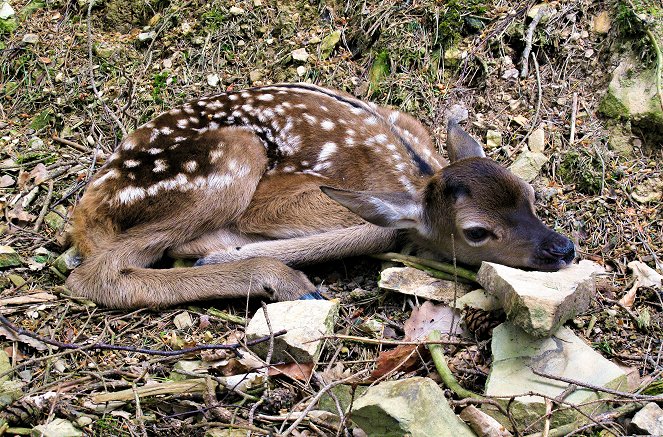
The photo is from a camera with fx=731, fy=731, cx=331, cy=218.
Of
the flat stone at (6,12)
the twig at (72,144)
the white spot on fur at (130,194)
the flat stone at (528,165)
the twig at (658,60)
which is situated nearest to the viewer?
the white spot on fur at (130,194)

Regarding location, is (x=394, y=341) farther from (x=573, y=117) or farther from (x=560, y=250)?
(x=573, y=117)

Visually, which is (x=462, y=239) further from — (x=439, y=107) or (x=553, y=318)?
(x=439, y=107)

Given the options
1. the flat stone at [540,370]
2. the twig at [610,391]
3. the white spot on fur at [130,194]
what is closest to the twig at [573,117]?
the flat stone at [540,370]

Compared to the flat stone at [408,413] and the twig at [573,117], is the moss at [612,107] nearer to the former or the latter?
the twig at [573,117]

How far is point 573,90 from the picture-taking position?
5.63m

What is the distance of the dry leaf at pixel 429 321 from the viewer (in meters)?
4.05

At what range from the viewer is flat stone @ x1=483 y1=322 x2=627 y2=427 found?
329 centimetres

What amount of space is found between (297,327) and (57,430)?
1.28 m

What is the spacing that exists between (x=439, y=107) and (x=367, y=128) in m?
0.81

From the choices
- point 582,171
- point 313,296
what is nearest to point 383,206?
point 313,296

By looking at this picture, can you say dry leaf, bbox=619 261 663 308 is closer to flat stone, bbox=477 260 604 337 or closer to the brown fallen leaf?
flat stone, bbox=477 260 604 337

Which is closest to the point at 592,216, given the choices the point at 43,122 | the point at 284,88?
the point at 284,88

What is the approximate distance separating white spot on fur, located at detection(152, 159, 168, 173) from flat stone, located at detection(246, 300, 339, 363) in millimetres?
1306

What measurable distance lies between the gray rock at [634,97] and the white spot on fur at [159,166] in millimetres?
3204
